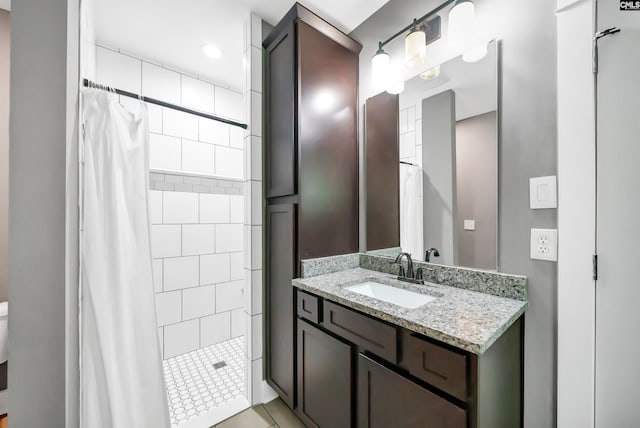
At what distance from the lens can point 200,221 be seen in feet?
7.45

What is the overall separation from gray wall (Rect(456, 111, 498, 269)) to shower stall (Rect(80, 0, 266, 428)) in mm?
1245

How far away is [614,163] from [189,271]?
2.71m

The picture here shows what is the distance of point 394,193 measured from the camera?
63.1 inches

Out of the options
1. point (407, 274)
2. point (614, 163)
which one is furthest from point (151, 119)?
point (614, 163)

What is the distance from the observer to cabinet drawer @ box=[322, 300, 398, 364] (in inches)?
35.3

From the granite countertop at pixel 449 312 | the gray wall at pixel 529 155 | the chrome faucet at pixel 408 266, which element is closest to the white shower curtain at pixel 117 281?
the granite countertop at pixel 449 312

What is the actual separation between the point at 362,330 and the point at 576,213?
931 millimetres

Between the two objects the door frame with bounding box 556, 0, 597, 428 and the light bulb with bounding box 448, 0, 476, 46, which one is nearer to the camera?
the door frame with bounding box 556, 0, 597, 428

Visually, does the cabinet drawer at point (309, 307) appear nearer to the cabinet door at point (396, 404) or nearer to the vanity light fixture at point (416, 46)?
the cabinet door at point (396, 404)

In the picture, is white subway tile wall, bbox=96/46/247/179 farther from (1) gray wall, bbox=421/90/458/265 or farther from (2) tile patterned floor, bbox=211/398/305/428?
(2) tile patterned floor, bbox=211/398/305/428

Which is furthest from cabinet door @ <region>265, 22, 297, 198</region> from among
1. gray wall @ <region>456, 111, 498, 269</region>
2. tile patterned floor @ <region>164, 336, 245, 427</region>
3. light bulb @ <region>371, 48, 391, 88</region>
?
tile patterned floor @ <region>164, 336, 245, 427</region>

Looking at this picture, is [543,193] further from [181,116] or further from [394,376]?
[181,116]

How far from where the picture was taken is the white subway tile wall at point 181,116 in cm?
192

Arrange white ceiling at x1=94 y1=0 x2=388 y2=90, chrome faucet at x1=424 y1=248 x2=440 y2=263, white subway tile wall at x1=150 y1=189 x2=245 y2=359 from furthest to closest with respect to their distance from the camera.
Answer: white subway tile wall at x1=150 y1=189 x2=245 y2=359 → white ceiling at x1=94 y1=0 x2=388 y2=90 → chrome faucet at x1=424 y1=248 x2=440 y2=263
